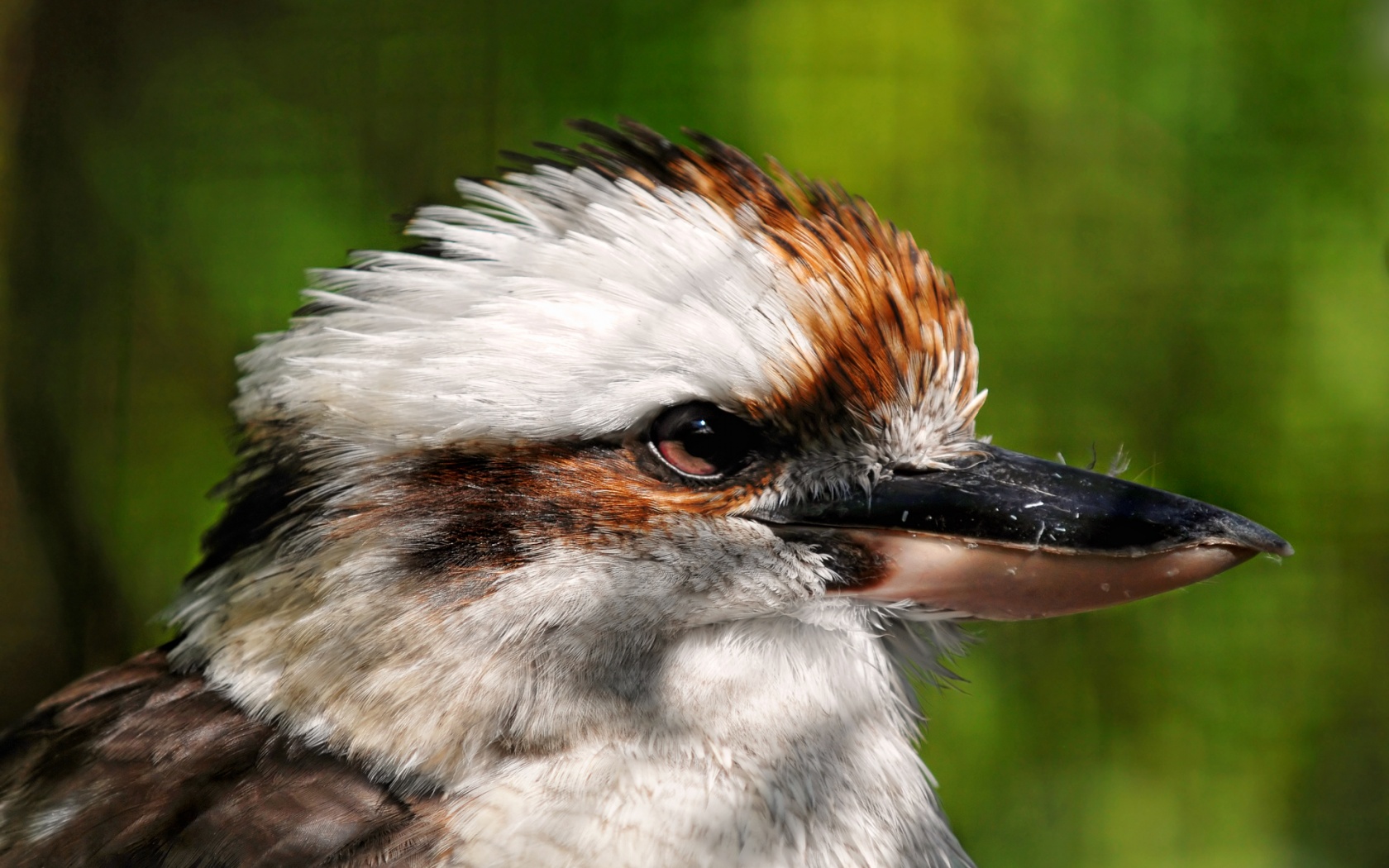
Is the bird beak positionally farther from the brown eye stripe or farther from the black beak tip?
the brown eye stripe

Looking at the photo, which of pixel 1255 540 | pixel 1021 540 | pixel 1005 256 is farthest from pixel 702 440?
pixel 1005 256

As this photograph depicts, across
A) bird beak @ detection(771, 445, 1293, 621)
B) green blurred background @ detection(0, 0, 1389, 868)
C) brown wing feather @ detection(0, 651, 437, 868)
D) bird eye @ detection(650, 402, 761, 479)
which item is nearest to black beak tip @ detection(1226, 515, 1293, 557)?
bird beak @ detection(771, 445, 1293, 621)

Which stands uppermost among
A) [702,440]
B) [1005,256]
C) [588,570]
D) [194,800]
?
[1005,256]

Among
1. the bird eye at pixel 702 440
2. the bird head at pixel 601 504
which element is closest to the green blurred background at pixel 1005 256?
the bird head at pixel 601 504

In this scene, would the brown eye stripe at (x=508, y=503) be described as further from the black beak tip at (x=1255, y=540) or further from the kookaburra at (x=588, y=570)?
the black beak tip at (x=1255, y=540)

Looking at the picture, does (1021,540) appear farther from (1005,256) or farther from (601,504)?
(1005,256)

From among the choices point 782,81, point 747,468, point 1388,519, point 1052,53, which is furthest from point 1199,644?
point 747,468
